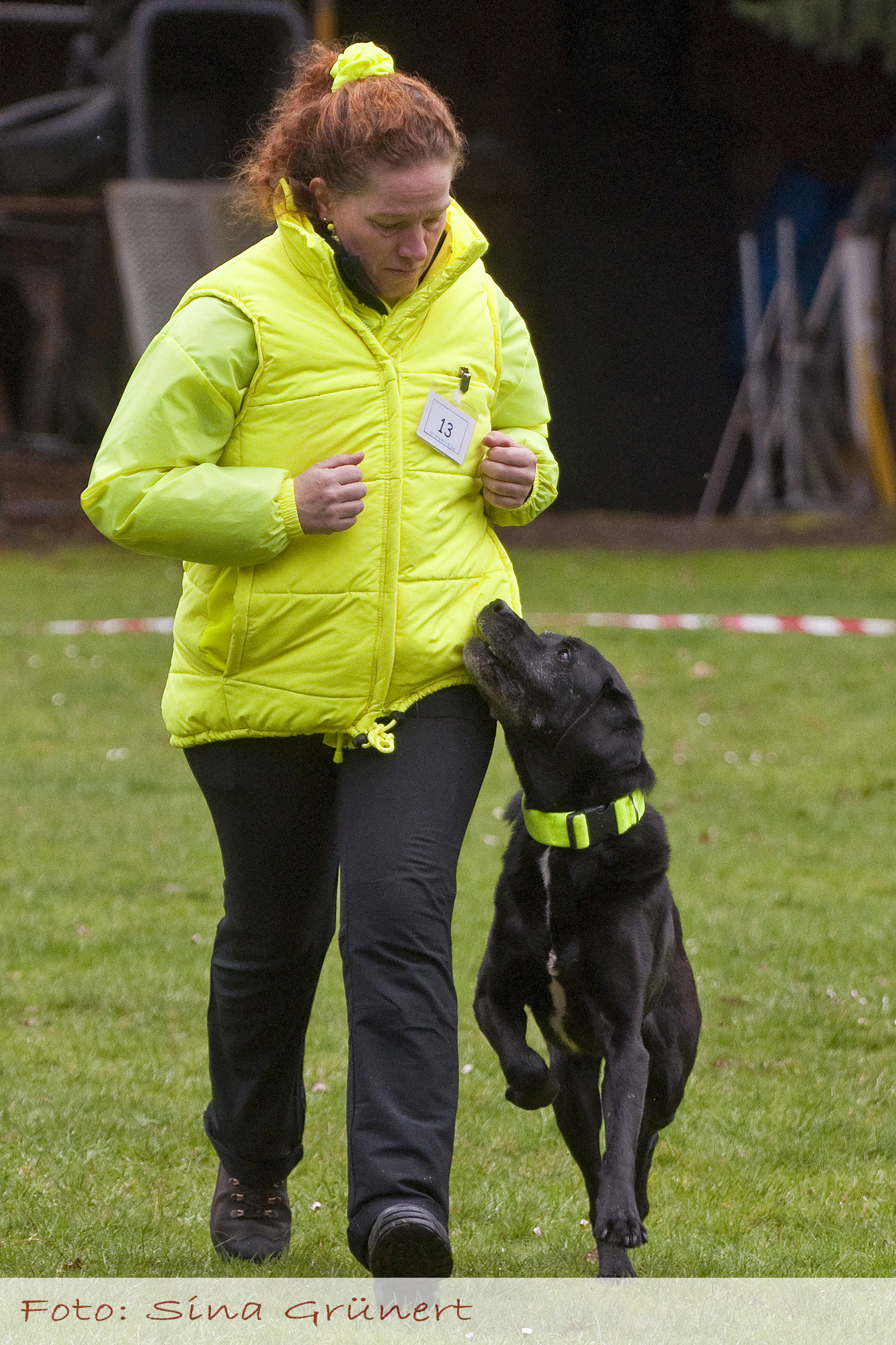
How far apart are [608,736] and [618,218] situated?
15586 mm

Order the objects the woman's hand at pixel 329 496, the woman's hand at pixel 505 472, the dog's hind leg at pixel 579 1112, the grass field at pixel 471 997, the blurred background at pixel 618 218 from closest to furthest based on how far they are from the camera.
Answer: the woman's hand at pixel 329 496 → the woman's hand at pixel 505 472 → the dog's hind leg at pixel 579 1112 → the grass field at pixel 471 997 → the blurred background at pixel 618 218

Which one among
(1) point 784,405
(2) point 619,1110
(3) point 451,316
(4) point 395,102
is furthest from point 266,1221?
(1) point 784,405

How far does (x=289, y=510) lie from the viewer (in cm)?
296

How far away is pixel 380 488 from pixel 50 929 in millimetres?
3300

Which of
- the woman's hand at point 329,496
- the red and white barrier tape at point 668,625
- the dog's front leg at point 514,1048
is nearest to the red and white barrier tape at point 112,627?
the red and white barrier tape at point 668,625

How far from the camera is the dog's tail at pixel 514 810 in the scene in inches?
144

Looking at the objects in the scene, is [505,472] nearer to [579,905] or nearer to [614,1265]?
[579,905]

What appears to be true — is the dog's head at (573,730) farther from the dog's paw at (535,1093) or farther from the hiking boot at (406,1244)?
the hiking boot at (406,1244)

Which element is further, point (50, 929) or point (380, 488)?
point (50, 929)

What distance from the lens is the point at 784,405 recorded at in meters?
17.8

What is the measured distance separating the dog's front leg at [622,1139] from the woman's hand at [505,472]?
3.19 feet

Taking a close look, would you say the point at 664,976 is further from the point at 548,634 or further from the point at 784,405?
the point at 784,405

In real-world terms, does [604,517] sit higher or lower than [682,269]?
lower

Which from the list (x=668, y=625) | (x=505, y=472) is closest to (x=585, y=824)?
(x=505, y=472)
